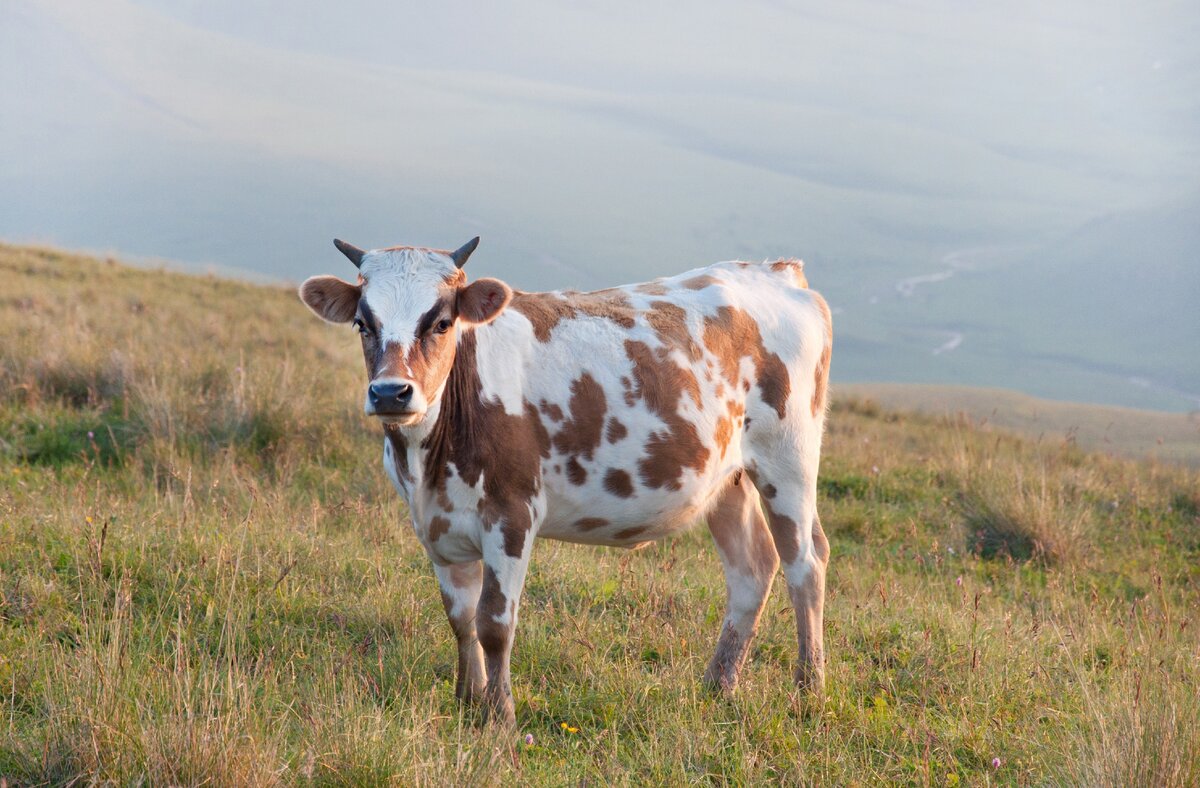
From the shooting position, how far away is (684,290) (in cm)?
618

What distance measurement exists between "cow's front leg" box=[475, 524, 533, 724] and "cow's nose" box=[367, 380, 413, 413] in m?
0.89

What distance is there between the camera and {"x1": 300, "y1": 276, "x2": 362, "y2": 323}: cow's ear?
199 inches

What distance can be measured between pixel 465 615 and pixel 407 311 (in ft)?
5.31

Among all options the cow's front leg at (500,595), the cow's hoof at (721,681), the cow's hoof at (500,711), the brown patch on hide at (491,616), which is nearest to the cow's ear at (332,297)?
the cow's front leg at (500,595)

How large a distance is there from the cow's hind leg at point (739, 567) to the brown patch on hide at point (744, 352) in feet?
1.78

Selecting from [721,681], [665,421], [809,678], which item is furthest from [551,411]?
[809,678]

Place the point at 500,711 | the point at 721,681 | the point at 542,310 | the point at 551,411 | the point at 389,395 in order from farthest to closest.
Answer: the point at 721,681
the point at 542,310
the point at 551,411
the point at 500,711
the point at 389,395

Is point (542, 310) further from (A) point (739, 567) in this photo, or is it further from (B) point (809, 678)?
(B) point (809, 678)

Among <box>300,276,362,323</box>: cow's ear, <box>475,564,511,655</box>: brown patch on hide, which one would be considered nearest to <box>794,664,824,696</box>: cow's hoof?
<box>475,564,511,655</box>: brown patch on hide

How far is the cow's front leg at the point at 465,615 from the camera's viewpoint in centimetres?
544

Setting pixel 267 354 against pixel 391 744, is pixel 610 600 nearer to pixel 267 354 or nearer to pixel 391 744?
pixel 391 744

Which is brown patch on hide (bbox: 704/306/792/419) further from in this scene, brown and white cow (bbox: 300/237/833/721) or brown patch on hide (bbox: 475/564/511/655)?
brown patch on hide (bbox: 475/564/511/655)

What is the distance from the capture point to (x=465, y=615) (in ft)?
17.8

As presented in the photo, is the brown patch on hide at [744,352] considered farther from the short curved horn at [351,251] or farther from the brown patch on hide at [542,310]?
the short curved horn at [351,251]
